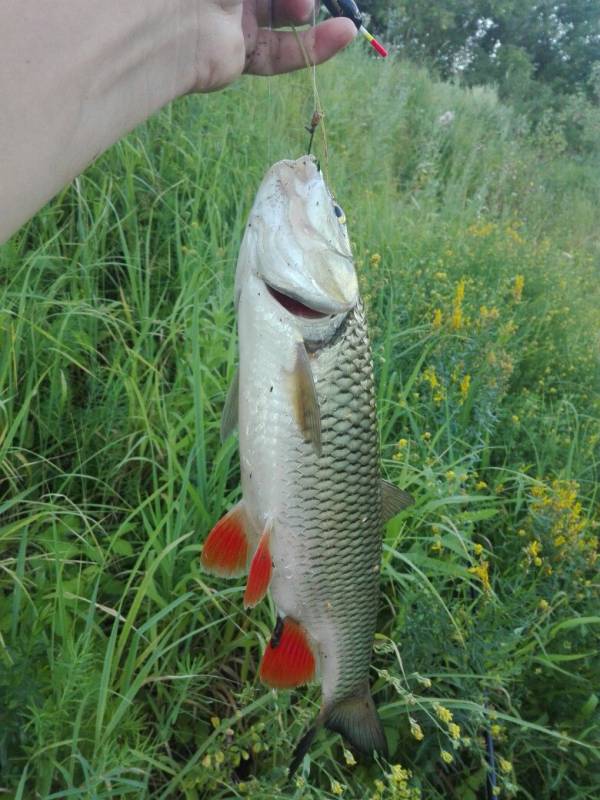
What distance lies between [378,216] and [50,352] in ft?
7.33

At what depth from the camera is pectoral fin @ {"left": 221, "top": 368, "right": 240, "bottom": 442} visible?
1138 millimetres

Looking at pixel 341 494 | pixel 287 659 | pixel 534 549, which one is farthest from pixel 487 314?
pixel 287 659

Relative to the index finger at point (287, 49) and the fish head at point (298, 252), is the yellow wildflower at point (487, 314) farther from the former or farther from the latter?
the fish head at point (298, 252)

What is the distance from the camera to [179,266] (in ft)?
7.65

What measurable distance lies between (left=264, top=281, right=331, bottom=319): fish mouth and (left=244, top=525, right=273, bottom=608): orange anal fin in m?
0.35

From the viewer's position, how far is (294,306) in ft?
3.55

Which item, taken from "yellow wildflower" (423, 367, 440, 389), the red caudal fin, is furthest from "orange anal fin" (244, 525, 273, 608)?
"yellow wildflower" (423, 367, 440, 389)

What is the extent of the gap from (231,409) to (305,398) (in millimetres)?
181

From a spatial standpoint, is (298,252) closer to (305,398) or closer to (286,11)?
(305,398)

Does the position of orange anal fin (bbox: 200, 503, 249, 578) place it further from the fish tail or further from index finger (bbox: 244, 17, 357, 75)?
index finger (bbox: 244, 17, 357, 75)

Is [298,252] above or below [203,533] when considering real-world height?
above

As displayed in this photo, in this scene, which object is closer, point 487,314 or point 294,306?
point 294,306

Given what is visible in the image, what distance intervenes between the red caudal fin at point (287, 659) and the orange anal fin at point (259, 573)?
0.52 ft

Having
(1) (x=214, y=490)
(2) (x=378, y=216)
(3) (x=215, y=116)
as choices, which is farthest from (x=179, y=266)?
(2) (x=378, y=216)
